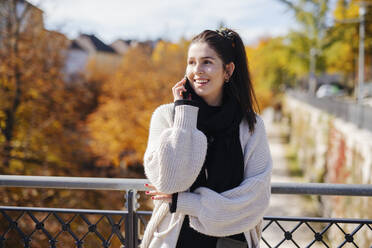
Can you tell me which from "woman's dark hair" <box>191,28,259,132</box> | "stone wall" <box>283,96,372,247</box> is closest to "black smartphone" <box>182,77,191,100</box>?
"woman's dark hair" <box>191,28,259,132</box>

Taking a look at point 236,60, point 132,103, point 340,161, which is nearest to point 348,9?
point 132,103

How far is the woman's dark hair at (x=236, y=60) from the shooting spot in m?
1.98

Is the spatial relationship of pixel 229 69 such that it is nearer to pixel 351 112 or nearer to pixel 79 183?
pixel 79 183

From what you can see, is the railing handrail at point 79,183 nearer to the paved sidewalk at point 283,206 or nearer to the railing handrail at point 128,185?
the railing handrail at point 128,185

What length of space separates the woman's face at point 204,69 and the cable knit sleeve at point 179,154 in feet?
0.57

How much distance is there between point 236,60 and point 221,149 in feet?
1.69

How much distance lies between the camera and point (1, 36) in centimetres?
1334

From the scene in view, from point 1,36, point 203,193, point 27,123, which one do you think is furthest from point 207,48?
point 1,36

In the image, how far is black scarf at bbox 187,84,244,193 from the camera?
75.3 inches

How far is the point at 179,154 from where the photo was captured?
180cm

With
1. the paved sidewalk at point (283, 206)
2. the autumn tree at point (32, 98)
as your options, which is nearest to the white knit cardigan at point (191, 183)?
the paved sidewalk at point (283, 206)

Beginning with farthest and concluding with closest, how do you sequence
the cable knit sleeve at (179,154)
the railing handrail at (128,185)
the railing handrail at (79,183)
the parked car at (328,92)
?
1. the parked car at (328,92)
2. the railing handrail at (79,183)
3. the railing handrail at (128,185)
4. the cable knit sleeve at (179,154)

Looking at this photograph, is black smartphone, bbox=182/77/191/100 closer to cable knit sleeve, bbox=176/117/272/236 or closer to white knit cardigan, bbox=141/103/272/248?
white knit cardigan, bbox=141/103/272/248

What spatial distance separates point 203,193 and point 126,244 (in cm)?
103
